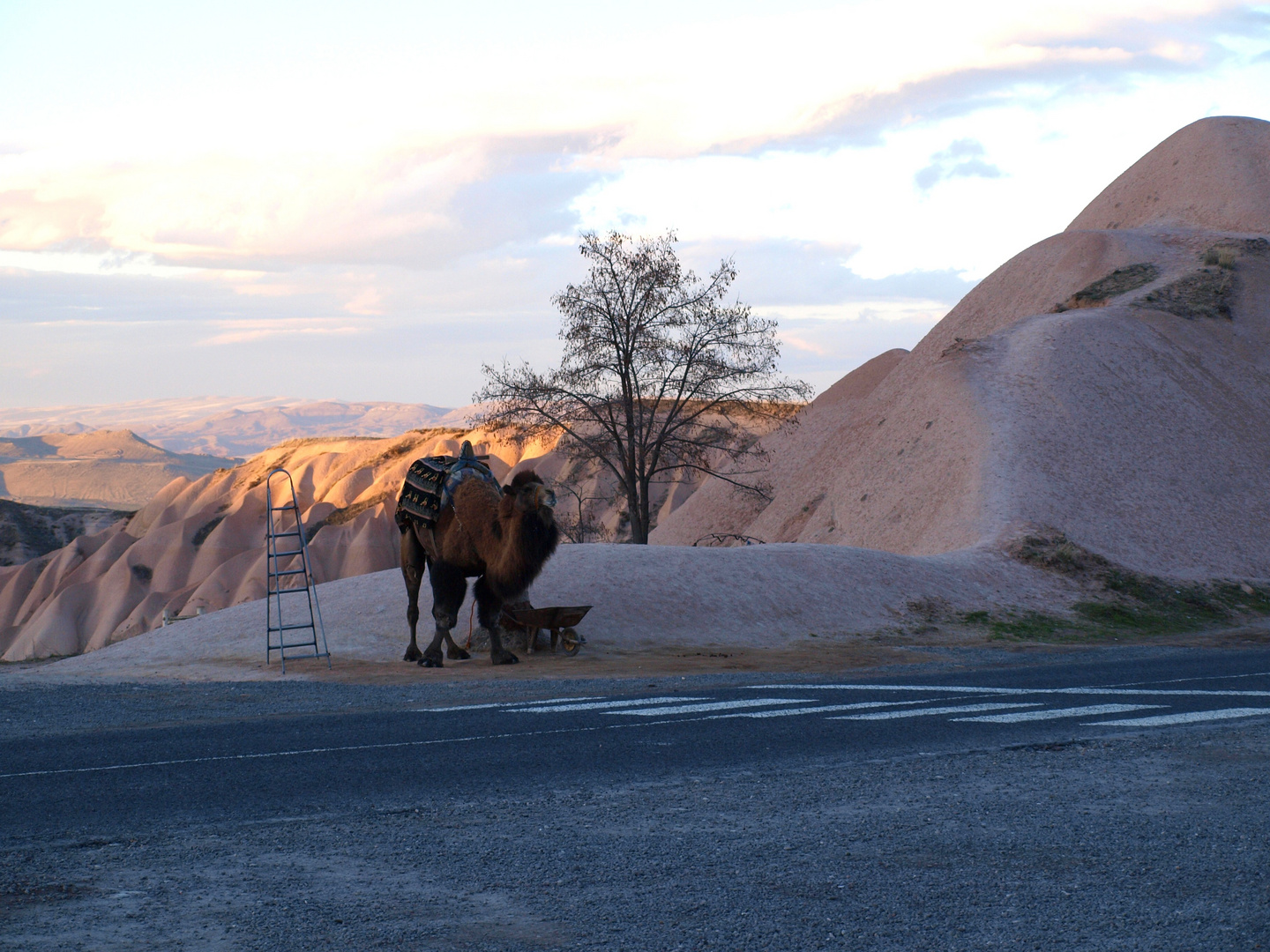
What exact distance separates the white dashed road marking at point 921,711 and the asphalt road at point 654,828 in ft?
0.17

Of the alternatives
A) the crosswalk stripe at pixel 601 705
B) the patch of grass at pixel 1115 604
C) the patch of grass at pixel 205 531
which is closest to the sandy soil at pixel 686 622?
the patch of grass at pixel 1115 604

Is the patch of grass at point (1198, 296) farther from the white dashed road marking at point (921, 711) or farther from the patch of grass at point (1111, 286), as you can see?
the white dashed road marking at point (921, 711)

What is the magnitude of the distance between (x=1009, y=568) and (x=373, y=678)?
17.1 metres

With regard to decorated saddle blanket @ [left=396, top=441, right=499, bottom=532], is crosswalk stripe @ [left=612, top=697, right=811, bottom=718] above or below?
below

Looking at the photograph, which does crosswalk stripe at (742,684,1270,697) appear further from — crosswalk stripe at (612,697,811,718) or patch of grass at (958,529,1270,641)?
patch of grass at (958,529,1270,641)

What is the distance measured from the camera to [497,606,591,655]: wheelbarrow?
19672mm

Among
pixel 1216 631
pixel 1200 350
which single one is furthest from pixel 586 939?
pixel 1200 350

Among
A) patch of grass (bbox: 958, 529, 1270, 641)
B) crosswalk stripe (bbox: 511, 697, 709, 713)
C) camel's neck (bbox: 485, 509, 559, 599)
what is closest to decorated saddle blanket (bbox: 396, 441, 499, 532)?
camel's neck (bbox: 485, 509, 559, 599)

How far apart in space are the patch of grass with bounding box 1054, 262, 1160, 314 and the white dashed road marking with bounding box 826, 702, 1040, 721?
38997mm

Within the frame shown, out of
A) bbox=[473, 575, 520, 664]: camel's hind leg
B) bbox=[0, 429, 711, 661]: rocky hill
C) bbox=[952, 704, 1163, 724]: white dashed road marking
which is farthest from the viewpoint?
bbox=[0, 429, 711, 661]: rocky hill

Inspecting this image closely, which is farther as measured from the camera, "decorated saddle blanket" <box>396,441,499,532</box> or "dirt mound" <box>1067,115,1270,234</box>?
"dirt mound" <box>1067,115,1270,234</box>

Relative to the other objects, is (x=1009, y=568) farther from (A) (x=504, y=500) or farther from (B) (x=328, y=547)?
(B) (x=328, y=547)

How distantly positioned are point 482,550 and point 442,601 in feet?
4.93

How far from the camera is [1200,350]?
4278 cm
